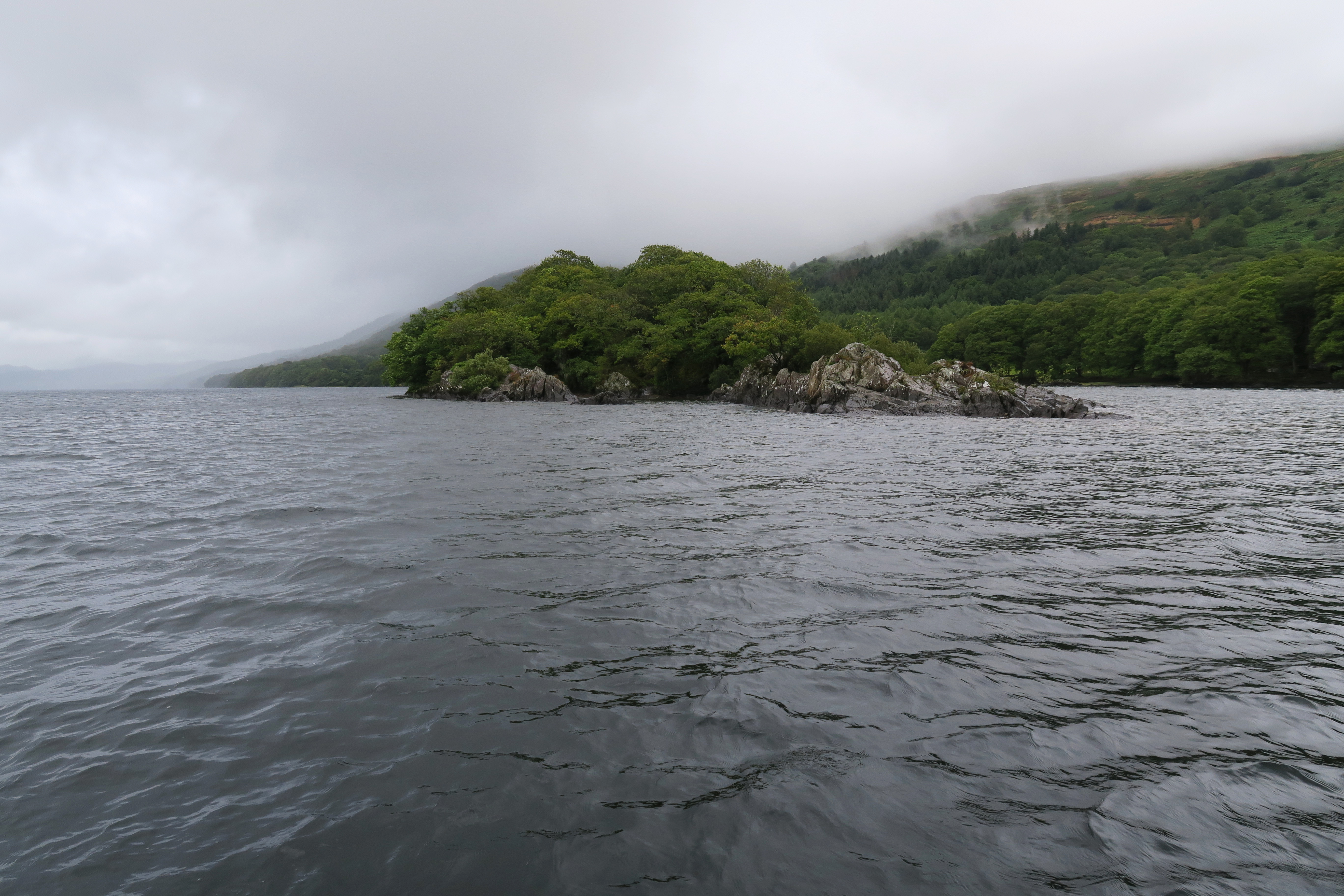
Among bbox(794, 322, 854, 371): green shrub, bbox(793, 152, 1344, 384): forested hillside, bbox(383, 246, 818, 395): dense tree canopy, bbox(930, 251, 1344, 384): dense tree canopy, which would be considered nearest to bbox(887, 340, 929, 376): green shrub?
bbox(793, 152, 1344, 384): forested hillside

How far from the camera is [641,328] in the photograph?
82.7 m

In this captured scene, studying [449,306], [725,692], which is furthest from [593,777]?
[449,306]

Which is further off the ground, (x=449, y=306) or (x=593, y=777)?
(x=449, y=306)

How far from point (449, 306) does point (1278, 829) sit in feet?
379

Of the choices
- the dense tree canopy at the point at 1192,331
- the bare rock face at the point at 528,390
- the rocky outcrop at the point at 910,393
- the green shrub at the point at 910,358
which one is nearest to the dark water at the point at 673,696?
the rocky outcrop at the point at 910,393

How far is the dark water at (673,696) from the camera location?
13.7 ft

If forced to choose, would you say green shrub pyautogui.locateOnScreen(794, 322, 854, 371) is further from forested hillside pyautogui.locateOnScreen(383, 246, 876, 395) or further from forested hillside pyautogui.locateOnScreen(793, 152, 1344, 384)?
forested hillside pyautogui.locateOnScreen(793, 152, 1344, 384)

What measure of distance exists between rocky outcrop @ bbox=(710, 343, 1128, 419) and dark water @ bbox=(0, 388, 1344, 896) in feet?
106

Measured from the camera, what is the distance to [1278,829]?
14.5 ft

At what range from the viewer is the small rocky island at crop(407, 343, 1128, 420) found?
46.0 m

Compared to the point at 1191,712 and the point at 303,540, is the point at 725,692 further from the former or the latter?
the point at 303,540

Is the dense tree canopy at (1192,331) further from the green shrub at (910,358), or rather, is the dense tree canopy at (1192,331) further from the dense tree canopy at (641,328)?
the dense tree canopy at (641,328)

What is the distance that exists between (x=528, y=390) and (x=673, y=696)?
2981 inches

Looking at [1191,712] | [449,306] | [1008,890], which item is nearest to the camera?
[1008,890]
